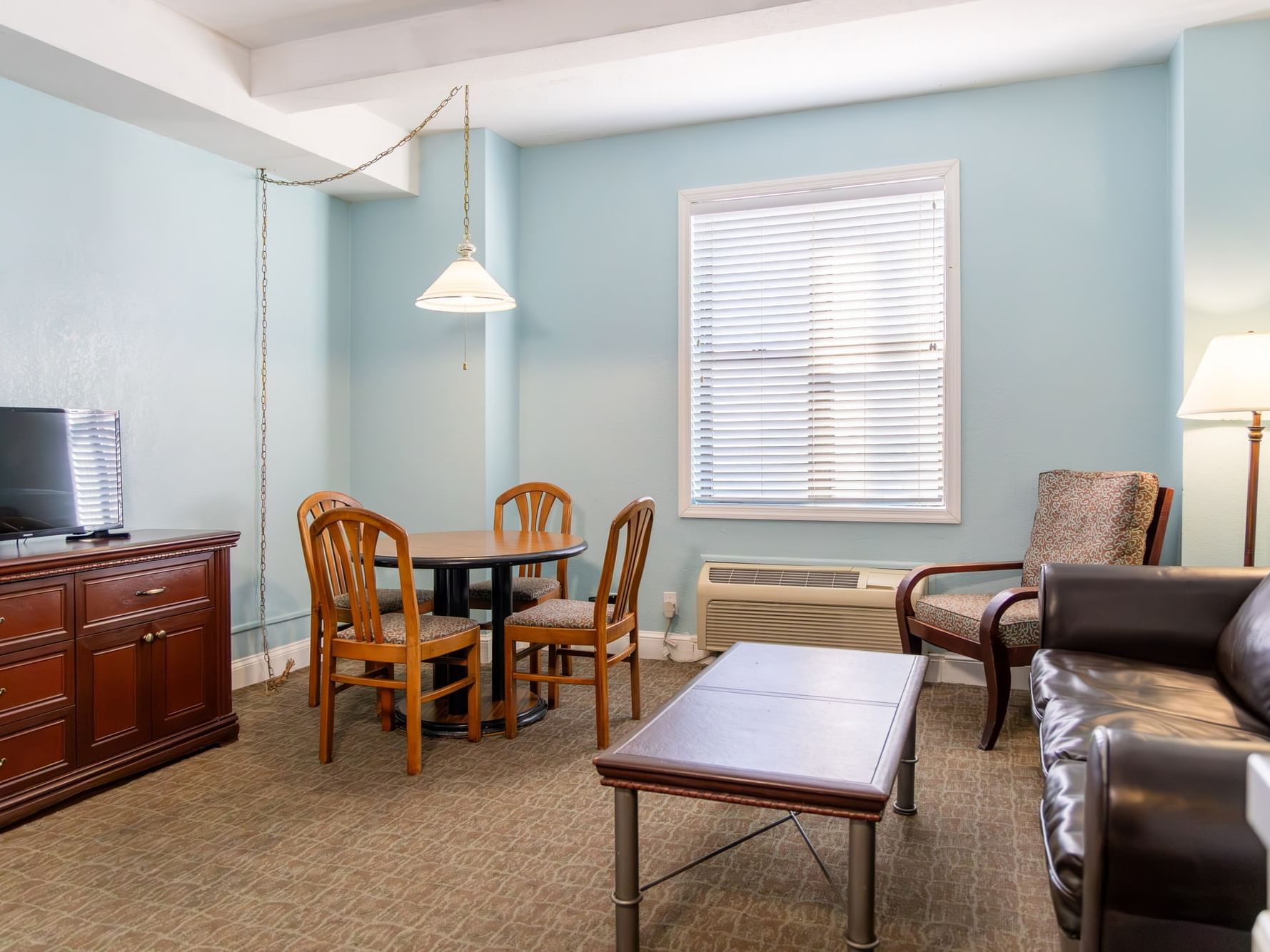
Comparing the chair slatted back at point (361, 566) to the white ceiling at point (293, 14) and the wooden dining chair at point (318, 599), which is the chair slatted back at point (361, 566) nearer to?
the wooden dining chair at point (318, 599)

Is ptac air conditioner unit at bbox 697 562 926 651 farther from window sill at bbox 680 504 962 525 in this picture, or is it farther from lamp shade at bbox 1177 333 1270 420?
lamp shade at bbox 1177 333 1270 420

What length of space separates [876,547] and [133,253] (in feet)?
11.5

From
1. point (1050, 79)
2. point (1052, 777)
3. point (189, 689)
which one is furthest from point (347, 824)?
point (1050, 79)

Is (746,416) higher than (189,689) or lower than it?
higher

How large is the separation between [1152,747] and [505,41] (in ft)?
10.1

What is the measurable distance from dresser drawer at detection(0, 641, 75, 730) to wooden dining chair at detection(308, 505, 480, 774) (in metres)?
0.76

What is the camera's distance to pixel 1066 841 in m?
1.45

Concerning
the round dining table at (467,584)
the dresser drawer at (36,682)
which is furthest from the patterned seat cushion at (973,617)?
the dresser drawer at (36,682)

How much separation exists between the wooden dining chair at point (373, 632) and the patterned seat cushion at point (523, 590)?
0.63 metres

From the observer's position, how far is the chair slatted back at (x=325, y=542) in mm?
3393

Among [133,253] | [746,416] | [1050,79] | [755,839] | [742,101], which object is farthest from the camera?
[746,416]

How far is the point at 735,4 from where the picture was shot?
119 inches

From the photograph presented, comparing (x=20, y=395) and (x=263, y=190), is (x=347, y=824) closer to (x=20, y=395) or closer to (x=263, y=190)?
(x=20, y=395)

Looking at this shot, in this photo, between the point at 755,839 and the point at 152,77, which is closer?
the point at 755,839
